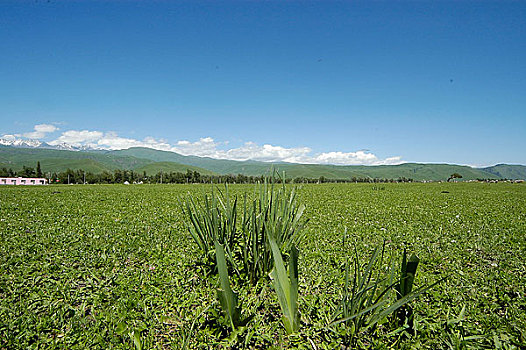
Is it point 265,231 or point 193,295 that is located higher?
point 265,231

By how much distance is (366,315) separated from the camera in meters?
2.67

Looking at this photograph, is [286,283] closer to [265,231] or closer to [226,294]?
[226,294]

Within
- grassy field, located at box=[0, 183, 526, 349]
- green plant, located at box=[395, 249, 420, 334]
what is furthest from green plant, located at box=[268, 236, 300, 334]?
green plant, located at box=[395, 249, 420, 334]

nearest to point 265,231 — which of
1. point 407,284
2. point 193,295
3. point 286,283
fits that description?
point 286,283

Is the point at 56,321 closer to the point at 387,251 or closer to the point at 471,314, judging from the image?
the point at 471,314

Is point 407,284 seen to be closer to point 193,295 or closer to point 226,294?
point 226,294

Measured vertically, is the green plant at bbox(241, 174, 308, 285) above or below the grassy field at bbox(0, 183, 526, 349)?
above

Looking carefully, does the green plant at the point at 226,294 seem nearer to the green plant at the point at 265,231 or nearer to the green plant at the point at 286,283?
the green plant at the point at 286,283

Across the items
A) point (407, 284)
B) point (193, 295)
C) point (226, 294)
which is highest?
point (407, 284)

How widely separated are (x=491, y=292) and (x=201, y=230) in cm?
358

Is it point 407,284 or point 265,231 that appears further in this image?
point 265,231

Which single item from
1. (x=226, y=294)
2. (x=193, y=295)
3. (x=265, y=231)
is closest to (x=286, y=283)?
(x=226, y=294)

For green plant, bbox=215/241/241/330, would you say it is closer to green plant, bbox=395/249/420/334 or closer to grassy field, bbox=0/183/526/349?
grassy field, bbox=0/183/526/349

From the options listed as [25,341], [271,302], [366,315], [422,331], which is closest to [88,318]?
[25,341]
